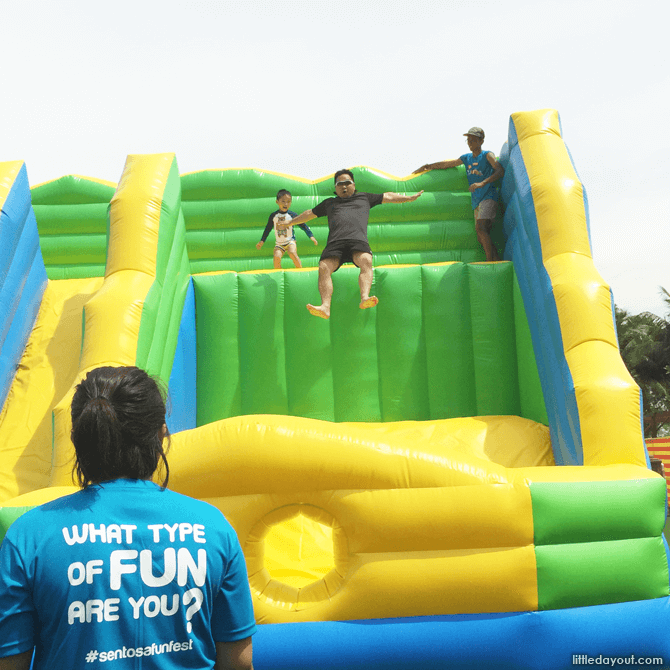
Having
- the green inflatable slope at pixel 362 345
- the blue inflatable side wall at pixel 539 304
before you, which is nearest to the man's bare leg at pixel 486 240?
the blue inflatable side wall at pixel 539 304

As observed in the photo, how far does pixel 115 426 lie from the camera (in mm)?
878

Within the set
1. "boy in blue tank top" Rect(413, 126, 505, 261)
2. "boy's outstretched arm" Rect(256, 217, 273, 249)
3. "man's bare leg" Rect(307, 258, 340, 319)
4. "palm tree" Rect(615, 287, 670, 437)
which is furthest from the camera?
"palm tree" Rect(615, 287, 670, 437)

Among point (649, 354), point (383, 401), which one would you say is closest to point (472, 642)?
point (383, 401)

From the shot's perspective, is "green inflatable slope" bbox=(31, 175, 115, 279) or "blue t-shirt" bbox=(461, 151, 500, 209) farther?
"green inflatable slope" bbox=(31, 175, 115, 279)

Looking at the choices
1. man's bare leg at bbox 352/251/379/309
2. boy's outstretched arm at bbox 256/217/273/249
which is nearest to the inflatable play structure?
man's bare leg at bbox 352/251/379/309

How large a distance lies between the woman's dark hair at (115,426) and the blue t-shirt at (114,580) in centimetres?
3

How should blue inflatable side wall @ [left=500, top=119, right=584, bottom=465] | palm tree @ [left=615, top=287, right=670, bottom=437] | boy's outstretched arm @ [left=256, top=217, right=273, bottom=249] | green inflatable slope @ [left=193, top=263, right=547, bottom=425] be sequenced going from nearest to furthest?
blue inflatable side wall @ [left=500, top=119, right=584, bottom=465] → green inflatable slope @ [left=193, top=263, right=547, bottom=425] → boy's outstretched arm @ [left=256, top=217, right=273, bottom=249] → palm tree @ [left=615, top=287, right=670, bottom=437]

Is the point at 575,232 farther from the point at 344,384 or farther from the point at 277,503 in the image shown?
the point at 277,503

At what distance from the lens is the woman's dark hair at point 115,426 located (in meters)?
0.88

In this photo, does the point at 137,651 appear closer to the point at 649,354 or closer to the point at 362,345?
the point at 362,345

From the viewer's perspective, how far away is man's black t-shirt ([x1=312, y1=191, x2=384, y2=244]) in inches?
156

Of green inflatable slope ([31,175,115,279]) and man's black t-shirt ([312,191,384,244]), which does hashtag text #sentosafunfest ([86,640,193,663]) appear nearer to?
man's black t-shirt ([312,191,384,244])

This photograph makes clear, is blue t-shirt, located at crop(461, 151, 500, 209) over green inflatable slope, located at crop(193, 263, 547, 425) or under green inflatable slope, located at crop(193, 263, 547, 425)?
over

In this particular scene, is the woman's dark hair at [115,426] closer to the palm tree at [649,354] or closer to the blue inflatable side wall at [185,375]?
the blue inflatable side wall at [185,375]
